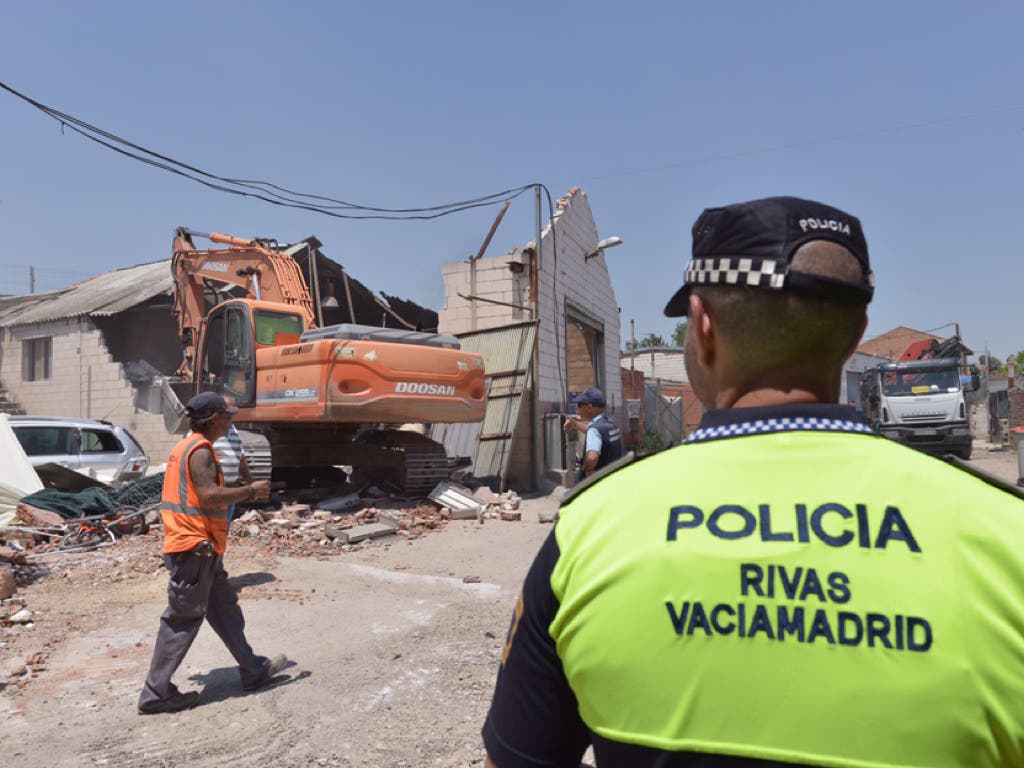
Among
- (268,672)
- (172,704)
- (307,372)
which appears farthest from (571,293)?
(172,704)

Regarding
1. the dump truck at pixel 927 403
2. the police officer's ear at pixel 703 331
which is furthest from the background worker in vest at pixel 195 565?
the dump truck at pixel 927 403

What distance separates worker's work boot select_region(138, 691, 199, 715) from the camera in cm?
428

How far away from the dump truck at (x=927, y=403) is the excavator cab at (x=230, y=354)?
14.6 m

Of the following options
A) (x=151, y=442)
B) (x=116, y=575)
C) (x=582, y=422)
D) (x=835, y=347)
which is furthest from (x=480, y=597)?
(x=151, y=442)

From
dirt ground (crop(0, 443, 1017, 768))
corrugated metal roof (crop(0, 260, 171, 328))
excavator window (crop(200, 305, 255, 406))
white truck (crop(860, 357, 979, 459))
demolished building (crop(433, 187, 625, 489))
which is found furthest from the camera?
corrugated metal roof (crop(0, 260, 171, 328))

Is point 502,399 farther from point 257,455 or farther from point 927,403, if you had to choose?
point 927,403

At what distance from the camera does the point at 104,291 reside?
74.8 ft

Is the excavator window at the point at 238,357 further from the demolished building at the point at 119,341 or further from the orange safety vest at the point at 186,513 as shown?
the demolished building at the point at 119,341

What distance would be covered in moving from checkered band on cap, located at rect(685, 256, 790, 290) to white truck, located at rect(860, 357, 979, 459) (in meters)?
19.7

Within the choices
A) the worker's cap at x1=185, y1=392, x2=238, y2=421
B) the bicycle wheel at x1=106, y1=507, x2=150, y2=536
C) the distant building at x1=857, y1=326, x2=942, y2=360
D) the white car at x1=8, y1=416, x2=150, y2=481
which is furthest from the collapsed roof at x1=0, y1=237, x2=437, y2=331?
the distant building at x1=857, y1=326, x2=942, y2=360

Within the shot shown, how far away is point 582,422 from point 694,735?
245 inches

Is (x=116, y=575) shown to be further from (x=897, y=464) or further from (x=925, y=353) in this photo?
(x=925, y=353)

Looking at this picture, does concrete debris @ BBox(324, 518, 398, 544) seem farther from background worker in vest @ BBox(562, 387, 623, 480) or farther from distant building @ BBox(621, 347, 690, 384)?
distant building @ BBox(621, 347, 690, 384)

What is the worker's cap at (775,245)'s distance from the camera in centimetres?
122
